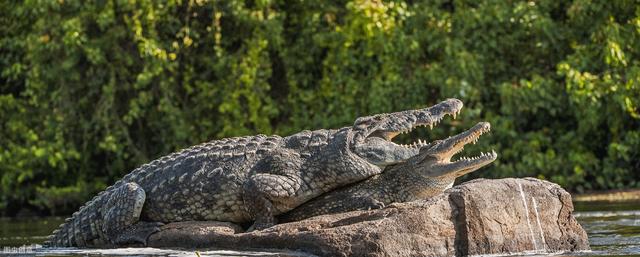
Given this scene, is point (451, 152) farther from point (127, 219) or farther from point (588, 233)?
point (127, 219)

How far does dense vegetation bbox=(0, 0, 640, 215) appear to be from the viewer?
18109mm

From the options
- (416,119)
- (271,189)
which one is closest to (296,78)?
(416,119)

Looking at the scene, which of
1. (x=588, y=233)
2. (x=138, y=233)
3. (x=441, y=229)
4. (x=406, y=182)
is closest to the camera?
(x=441, y=229)

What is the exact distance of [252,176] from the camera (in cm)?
946

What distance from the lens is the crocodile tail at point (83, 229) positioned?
10070 mm

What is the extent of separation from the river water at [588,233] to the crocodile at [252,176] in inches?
20.5

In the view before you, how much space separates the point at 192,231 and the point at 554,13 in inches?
446

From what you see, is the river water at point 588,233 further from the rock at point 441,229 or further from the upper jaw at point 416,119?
the upper jaw at point 416,119

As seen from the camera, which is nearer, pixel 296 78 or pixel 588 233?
pixel 588 233

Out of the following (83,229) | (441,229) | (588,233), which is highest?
(441,229)

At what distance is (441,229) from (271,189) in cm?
142

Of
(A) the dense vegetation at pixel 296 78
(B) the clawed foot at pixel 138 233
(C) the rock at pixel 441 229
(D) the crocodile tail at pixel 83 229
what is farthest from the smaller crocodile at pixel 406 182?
(A) the dense vegetation at pixel 296 78

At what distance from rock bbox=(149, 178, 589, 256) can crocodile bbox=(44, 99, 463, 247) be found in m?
0.25

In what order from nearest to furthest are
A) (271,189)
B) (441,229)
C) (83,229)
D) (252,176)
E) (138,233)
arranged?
(441,229) → (271,189) → (252,176) → (138,233) → (83,229)
